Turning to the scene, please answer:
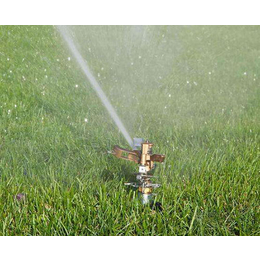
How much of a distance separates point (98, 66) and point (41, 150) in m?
2.81

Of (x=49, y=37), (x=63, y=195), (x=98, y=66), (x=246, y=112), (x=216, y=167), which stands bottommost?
(x=63, y=195)

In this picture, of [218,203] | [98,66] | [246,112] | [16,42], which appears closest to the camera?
[218,203]

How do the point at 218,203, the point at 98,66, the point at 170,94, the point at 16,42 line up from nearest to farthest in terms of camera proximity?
the point at 218,203
the point at 170,94
the point at 98,66
the point at 16,42

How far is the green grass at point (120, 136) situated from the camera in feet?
9.98

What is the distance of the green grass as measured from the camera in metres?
3.04

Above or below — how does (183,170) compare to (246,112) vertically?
below

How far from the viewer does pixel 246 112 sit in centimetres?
546

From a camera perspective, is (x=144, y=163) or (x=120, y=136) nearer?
(x=144, y=163)

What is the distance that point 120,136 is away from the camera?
14.5ft

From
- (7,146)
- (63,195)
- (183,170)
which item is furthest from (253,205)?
(7,146)

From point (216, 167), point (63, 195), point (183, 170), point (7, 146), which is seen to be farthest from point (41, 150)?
point (216, 167)

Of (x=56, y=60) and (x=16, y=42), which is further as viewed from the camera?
(x=16, y=42)

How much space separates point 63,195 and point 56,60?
13.7 feet

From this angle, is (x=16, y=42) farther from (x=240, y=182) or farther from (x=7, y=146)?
(x=240, y=182)
